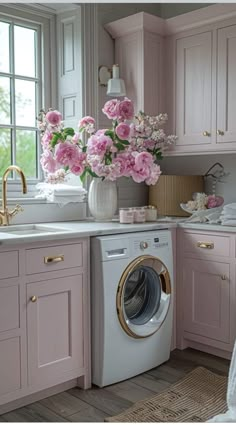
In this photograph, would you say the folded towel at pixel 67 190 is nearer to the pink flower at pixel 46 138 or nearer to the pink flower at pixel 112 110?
the pink flower at pixel 46 138

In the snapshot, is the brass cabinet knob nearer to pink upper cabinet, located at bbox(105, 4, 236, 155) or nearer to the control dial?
the control dial

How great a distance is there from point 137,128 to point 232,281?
1122 millimetres

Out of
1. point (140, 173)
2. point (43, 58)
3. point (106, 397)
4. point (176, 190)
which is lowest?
point (106, 397)

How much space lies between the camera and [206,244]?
9.02 feet

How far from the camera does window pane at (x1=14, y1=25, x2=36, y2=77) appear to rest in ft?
9.88

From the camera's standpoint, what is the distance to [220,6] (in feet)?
9.12

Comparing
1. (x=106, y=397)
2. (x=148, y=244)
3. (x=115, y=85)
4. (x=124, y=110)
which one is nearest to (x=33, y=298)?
(x=106, y=397)

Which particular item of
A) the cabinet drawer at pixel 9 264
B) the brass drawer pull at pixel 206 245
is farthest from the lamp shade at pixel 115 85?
the cabinet drawer at pixel 9 264

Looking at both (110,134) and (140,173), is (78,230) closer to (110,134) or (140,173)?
(140,173)

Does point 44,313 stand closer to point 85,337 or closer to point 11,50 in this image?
point 85,337

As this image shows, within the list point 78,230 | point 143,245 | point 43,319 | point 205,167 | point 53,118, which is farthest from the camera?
point 205,167

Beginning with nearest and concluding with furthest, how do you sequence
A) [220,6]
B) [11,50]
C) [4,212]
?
1. [4,212]
2. [220,6]
3. [11,50]

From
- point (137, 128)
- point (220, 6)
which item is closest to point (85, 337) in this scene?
point (137, 128)

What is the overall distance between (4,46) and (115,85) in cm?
78
